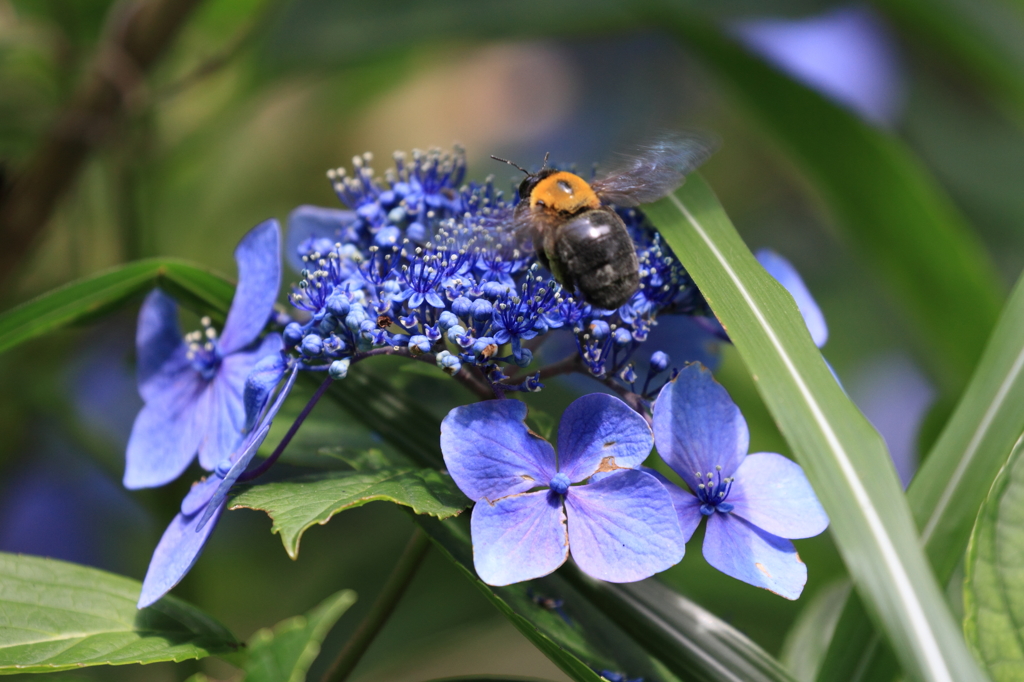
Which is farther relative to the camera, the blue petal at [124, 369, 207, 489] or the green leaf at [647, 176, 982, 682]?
the blue petal at [124, 369, 207, 489]

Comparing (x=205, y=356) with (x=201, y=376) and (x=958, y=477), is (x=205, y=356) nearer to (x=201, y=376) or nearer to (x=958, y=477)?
(x=201, y=376)

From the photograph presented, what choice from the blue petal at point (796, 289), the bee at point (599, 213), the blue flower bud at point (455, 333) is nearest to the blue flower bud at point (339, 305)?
the blue flower bud at point (455, 333)

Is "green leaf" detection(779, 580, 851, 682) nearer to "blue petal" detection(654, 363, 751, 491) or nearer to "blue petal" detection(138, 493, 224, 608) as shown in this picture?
"blue petal" detection(654, 363, 751, 491)

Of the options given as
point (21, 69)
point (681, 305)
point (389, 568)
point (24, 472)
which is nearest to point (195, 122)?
point (21, 69)

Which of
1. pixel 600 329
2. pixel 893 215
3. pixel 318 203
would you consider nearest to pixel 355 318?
pixel 600 329

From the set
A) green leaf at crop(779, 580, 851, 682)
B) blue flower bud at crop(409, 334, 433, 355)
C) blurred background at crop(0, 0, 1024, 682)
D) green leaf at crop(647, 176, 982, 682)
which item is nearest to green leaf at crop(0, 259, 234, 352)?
blurred background at crop(0, 0, 1024, 682)

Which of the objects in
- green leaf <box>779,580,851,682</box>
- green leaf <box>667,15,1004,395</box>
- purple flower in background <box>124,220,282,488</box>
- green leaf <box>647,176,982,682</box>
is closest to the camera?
green leaf <box>647,176,982,682</box>

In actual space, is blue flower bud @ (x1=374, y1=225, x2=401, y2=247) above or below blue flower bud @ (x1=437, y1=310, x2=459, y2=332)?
above
